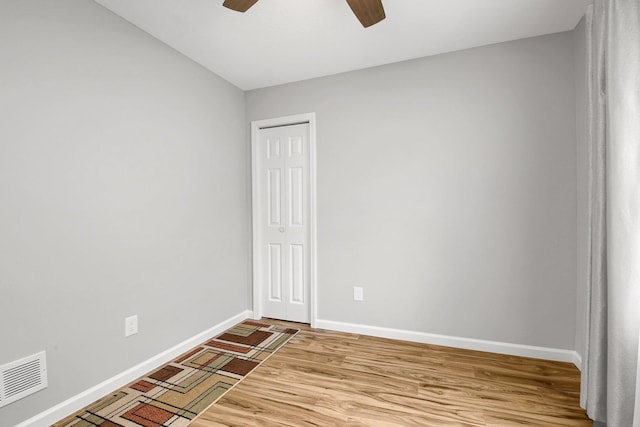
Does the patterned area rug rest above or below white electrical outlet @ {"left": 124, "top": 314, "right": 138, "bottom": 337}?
below

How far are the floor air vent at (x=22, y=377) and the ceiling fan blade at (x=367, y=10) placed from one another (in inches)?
103

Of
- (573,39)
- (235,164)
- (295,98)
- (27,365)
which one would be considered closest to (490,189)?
(573,39)

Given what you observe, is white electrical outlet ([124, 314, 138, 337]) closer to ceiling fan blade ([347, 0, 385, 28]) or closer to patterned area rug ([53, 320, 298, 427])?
patterned area rug ([53, 320, 298, 427])

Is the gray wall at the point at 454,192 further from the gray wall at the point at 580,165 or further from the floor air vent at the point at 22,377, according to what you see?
the floor air vent at the point at 22,377

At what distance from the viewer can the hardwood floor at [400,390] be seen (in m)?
1.71

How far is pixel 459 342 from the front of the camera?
8.39ft

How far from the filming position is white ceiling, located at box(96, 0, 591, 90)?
196 cm

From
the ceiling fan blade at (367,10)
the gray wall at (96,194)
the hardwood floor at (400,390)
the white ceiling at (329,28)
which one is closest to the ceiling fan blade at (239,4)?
the white ceiling at (329,28)

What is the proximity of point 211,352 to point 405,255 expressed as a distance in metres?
1.91

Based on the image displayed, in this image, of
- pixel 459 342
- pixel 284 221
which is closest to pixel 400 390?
pixel 459 342

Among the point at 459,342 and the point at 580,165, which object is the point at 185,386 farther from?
the point at 580,165

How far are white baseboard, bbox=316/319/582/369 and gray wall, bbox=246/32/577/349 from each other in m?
0.06

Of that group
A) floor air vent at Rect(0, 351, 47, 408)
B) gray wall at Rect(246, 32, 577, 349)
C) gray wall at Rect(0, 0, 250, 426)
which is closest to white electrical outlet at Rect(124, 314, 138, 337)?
gray wall at Rect(0, 0, 250, 426)

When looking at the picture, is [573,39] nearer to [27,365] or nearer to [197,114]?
[197,114]
